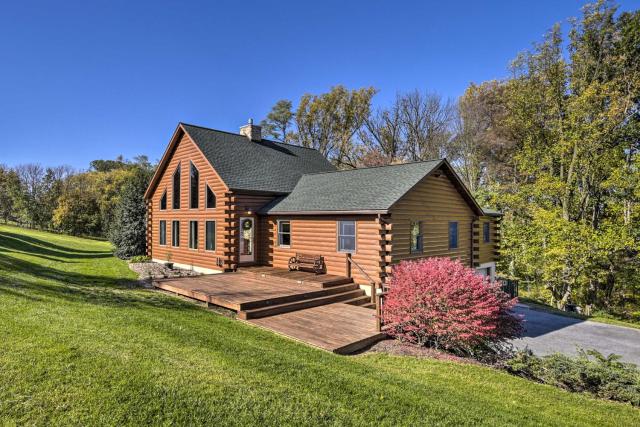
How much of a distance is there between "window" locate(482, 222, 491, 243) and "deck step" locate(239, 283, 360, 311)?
1033cm

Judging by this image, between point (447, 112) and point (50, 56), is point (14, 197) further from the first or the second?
point (447, 112)

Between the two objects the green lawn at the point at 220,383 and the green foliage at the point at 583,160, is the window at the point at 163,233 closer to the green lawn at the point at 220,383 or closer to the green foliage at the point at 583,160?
the green lawn at the point at 220,383

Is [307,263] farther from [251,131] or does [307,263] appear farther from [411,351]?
[251,131]

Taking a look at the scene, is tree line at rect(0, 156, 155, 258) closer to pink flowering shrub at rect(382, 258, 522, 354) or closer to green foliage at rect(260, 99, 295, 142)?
green foliage at rect(260, 99, 295, 142)

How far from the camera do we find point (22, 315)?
23.5ft

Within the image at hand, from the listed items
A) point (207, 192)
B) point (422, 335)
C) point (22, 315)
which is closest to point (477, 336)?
point (422, 335)

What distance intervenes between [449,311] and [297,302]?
456 centimetres

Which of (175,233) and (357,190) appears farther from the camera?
(175,233)

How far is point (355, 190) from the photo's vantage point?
47.7 feet

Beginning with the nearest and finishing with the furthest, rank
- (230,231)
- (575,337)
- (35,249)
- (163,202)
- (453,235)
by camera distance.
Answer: (575,337) → (230,231) → (453,235) → (163,202) → (35,249)

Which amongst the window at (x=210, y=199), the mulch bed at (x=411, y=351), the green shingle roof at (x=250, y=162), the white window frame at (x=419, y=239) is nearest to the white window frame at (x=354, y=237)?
the white window frame at (x=419, y=239)

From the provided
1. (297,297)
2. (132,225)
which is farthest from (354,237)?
(132,225)

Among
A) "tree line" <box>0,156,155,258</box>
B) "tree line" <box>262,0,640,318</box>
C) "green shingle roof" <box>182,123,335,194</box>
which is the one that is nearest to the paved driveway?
"tree line" <box>262,0,640,318</box>

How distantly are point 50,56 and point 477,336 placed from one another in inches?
852
